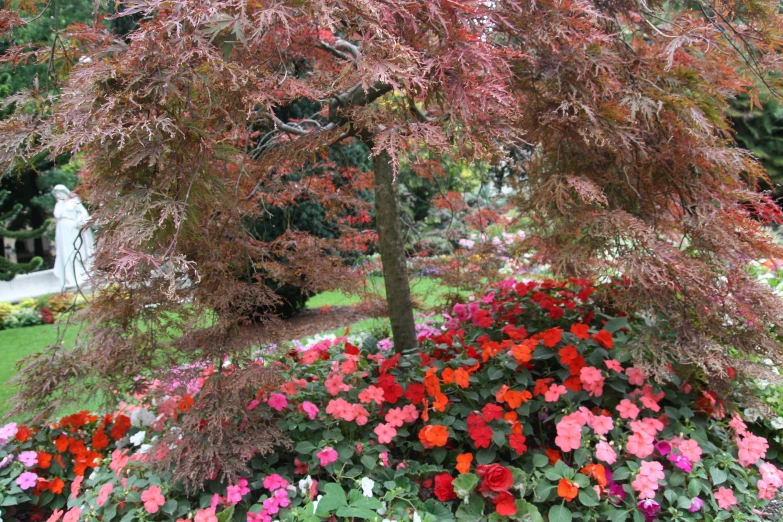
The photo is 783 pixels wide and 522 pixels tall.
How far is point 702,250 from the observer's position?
2059 millimetres

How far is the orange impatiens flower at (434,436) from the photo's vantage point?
1.93 m

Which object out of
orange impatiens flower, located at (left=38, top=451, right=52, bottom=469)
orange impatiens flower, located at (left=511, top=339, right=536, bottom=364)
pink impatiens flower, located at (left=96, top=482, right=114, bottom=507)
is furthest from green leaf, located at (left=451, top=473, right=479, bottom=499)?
orange impatiens flower, located at (left=38, top=451, right=52, bottom=469)

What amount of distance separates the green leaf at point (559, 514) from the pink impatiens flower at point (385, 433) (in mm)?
588

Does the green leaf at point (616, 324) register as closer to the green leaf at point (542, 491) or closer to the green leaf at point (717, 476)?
the green leaf at point (717, 476)

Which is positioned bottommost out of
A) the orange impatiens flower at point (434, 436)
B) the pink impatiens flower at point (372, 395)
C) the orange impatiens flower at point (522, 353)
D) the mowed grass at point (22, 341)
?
the mowed grass at point (22, 341)

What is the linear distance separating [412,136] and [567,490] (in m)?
1.23

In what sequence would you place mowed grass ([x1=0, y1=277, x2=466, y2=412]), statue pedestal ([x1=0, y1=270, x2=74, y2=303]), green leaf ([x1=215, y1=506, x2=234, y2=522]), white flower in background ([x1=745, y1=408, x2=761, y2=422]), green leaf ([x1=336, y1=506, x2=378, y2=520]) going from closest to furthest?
green leaf ([x1=336, y1=506, x2=378, y2=520]) < green leaf ([x1=215, y1=506, x2=234, y2=522]) < white flower in background ([x1=745, y1=408, x2=761, y2=422]) < mowed grass ([x1=0, y1=277, x2=466, y2=412]) < statue pedestal ([x1=0, y1=270, x2=74, y2=303])

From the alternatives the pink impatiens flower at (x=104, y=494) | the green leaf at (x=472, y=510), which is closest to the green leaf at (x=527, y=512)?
the green leaf at (x=472, y=510)

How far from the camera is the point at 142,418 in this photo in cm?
257

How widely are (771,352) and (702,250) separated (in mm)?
428

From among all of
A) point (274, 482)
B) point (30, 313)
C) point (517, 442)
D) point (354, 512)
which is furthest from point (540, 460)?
point (30, 313)

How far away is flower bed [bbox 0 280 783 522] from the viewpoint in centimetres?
180

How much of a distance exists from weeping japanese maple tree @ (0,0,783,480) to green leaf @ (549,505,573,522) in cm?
66

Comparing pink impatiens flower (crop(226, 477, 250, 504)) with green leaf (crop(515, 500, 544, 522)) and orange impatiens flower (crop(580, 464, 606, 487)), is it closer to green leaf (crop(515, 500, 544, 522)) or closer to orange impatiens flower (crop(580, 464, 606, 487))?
green leaf (crop(515, 500, 544, 522))
